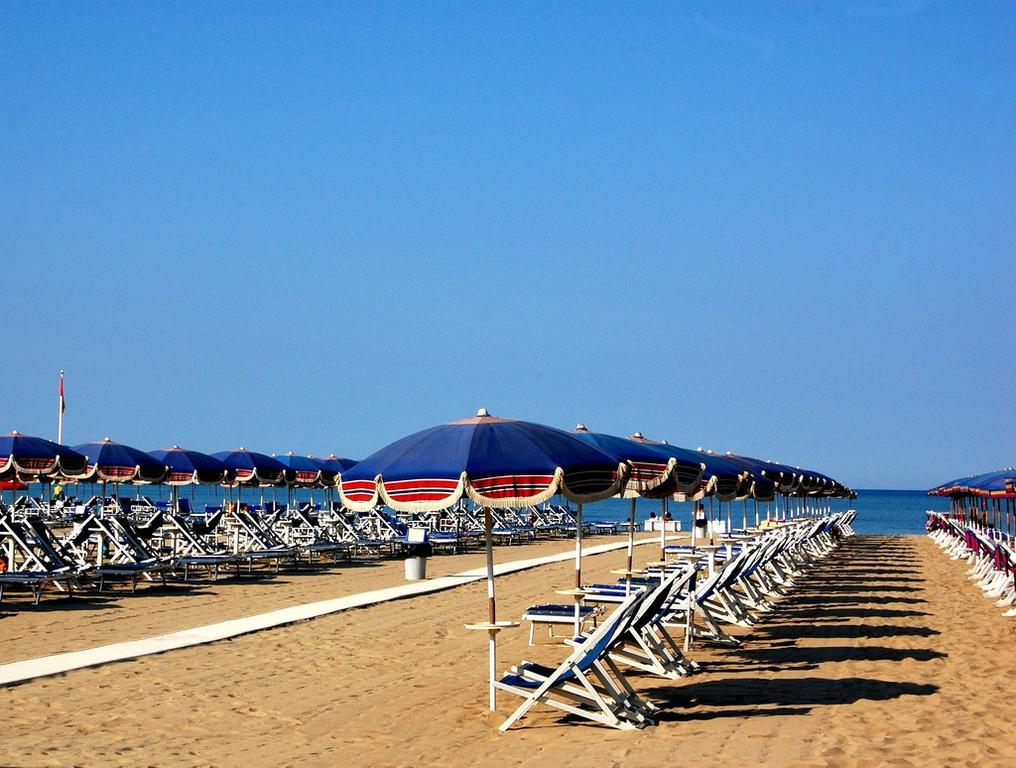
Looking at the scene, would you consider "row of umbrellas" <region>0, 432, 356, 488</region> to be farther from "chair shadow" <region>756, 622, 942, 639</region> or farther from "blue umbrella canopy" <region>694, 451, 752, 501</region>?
"chair shadow" <region>756, 622, 942, 639</region>

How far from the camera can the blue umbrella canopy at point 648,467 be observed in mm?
11180

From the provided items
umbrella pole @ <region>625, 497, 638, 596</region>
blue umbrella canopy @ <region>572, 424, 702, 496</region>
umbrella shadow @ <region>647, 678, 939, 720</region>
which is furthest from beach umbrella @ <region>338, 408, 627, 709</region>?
umbrella pole @ <region>625, 497, 638, 596</region>

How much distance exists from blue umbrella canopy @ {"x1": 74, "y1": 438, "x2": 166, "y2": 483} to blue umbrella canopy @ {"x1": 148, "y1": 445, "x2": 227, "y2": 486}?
0.43m

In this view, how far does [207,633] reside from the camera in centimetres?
1224

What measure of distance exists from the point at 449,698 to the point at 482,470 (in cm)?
234

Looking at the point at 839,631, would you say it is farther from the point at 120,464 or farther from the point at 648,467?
the point at 120,464

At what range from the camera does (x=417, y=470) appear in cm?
790

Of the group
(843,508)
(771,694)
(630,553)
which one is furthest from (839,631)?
(843,508)

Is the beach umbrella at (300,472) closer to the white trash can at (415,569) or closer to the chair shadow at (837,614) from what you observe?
the white trash can at (415,569)

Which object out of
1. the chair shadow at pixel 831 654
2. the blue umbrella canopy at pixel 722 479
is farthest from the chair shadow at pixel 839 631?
the blue umbrella canopy at pixel 722 479

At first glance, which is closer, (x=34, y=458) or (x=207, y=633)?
(x=207, y=633)

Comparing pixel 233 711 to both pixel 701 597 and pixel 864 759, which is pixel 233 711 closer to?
pixel 864 759

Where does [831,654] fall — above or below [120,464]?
below

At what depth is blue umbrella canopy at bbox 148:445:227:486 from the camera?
2458 centimetres
